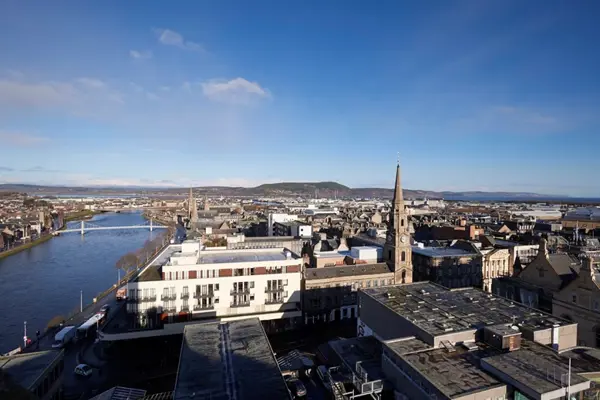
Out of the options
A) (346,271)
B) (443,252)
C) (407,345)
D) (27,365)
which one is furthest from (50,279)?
(443,252)

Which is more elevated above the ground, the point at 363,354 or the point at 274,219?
the point at 274,219

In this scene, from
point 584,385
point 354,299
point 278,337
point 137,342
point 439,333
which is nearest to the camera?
point 584,385

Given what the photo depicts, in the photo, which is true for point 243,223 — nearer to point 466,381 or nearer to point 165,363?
point 165,363

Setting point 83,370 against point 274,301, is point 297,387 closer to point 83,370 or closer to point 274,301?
point 274,301

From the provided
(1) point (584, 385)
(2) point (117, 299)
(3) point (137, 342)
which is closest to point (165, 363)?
(3) point (137, 342)

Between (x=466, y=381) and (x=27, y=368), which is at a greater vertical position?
(x=466, y=381)
